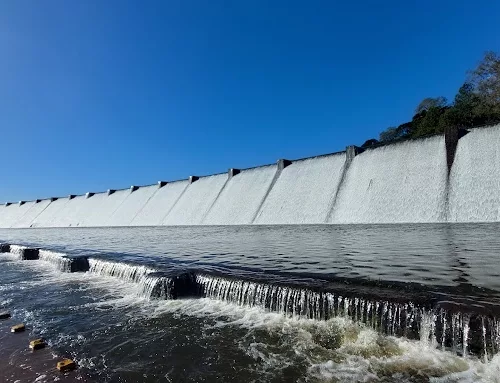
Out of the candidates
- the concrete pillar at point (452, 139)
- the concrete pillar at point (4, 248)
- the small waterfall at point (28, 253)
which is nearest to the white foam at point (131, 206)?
the concrete pillar at point (4, 248)

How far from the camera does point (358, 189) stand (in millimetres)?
23109

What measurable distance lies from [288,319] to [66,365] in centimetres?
326

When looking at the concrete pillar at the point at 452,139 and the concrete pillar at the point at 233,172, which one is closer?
the concrete pillar at the point at 452,139

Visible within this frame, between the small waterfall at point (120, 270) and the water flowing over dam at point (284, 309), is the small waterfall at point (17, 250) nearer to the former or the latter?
the water flowing over dam at point (284, 309)

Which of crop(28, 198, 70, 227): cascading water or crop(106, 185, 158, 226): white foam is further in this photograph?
crop(28, 198, 70, 227): cascading water

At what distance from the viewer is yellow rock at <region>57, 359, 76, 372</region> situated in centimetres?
411

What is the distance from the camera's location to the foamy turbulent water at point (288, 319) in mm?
3963

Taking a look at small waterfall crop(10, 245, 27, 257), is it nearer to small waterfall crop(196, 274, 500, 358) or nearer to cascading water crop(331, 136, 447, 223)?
small waterfall crop(196, 274, 500, 358)

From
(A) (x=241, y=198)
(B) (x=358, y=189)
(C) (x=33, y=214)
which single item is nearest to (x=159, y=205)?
(A) (x=241, y=198)

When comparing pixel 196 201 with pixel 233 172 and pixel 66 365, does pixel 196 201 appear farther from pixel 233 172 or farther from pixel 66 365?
pixel 66 365

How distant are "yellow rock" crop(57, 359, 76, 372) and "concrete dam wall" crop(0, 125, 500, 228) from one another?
59.2 ft

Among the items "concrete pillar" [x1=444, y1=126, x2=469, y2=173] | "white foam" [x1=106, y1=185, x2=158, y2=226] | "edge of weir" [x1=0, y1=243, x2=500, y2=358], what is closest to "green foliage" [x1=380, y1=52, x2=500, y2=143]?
"concrete pillar" [x1=444, y1=126, x2=469, y2=173]

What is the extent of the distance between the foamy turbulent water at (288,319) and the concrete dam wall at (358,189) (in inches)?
380

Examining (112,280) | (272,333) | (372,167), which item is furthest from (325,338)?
(372,167)
